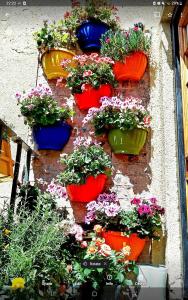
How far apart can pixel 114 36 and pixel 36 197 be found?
184cm

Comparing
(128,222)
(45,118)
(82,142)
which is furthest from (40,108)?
(128,222)

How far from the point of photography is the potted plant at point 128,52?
3881 mm

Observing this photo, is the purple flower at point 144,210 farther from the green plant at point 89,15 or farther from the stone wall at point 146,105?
the green plant at point 89,15

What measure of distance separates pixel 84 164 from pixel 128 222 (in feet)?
2.11

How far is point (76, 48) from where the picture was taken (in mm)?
4273

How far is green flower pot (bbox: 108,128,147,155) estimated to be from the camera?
3564 mm

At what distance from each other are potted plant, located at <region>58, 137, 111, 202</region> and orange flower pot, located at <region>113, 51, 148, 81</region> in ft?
2.85

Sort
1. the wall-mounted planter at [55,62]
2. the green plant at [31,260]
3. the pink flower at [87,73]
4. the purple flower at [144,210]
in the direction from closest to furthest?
the green plant at [31,260] < the purple flower at [144,210] < the pink flower at [87,73] < the wall-mounted planter at [55,62]

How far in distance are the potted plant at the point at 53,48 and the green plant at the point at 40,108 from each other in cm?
35

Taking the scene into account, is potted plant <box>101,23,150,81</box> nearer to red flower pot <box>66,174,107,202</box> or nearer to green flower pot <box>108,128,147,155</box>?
green flower pot <box>108,128,147,155</box>

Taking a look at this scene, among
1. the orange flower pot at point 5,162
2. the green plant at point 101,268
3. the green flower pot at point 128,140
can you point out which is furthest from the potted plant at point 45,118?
the green plant at point 101,268

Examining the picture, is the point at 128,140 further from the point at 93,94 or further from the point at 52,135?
the point at 52,135

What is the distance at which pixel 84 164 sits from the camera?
11.1 feet

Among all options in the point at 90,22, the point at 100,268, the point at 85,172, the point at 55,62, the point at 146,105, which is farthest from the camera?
the point at 90,22
